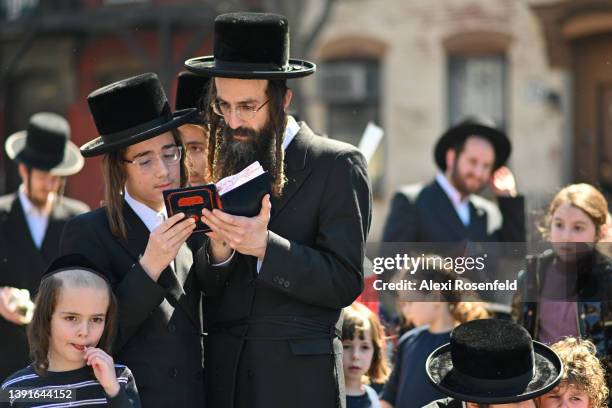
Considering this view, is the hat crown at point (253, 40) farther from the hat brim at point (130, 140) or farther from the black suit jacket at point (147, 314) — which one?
the black suit jacket at point (147, 314)

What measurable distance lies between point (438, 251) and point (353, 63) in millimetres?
10898

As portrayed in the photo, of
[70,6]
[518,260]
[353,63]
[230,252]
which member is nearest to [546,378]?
[518,260]

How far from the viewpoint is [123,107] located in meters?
3.93

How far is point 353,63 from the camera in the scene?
49.1 ft

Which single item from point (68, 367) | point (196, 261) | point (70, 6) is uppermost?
point (70, 6)

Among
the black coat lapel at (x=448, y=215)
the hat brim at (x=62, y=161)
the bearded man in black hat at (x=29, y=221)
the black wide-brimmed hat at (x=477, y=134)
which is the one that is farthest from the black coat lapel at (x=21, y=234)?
the black wide-brimmed hat at (x=477, y=134)

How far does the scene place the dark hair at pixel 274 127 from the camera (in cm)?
364

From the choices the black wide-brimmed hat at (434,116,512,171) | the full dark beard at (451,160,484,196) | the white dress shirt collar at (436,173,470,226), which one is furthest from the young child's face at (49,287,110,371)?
the black wide-brimmed hat at (434,116,512,171)

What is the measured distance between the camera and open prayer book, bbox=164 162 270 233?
3482 mm

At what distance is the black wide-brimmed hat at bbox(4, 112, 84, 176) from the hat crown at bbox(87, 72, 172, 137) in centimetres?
247

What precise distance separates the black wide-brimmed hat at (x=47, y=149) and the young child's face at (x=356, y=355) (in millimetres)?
2407

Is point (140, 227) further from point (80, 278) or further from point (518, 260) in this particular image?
point (518, 260)

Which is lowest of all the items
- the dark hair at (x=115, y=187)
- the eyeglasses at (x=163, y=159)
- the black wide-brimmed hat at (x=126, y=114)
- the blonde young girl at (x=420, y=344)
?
the blonde young girl at (x=420, y=344)

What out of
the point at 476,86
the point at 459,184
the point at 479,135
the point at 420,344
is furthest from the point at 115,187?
the point at 476,86
